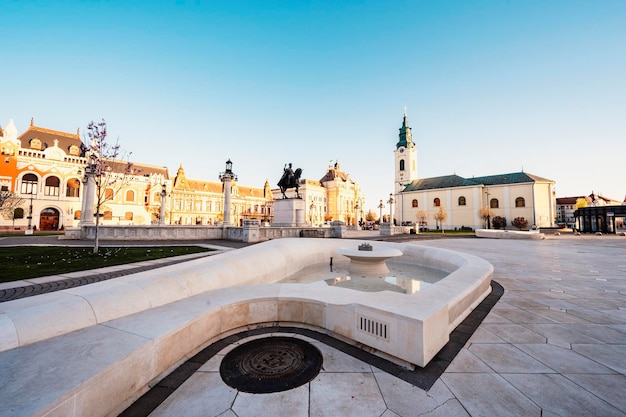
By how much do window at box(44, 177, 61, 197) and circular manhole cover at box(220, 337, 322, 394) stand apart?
59603 millimetres

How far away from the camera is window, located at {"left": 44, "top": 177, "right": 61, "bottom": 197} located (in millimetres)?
43838

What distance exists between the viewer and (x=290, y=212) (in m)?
25.9

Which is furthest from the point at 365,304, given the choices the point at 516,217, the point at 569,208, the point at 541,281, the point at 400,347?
the point at 569,208

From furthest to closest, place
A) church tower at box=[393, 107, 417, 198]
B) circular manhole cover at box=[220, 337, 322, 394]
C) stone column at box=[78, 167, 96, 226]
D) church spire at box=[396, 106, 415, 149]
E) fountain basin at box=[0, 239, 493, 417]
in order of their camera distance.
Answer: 1. church spire at box=[396, 106, 415, 149]
2. church tower at box=[393, 107, 417, 198]
3. stone column at box=[78, 167, 96, 226]
4. circular manhole cover at box=[220, 337, 322, 394]
5. fountain basin at box=[0, 239, 493, 417]

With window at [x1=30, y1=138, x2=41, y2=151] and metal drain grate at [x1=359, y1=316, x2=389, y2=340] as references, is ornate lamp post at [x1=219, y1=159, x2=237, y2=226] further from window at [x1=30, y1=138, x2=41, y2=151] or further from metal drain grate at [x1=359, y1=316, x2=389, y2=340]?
window at [x1=30, y1=138, x2=41, y2=151]

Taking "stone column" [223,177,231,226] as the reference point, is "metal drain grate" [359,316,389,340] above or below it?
below

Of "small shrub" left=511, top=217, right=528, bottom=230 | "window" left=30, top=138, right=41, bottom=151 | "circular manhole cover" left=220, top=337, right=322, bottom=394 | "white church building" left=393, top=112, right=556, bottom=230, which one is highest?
"window" left=30, top=138, right=41, bottom=151

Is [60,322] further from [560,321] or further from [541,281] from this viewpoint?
[541,281]

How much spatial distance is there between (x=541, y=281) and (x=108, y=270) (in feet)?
43.7

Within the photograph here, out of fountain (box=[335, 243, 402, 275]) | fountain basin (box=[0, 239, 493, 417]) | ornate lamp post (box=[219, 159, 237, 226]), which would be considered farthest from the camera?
ornate lamp post (box=[219, 159, 237, 226])

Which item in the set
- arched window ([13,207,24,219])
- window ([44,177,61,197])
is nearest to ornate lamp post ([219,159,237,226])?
arched window ([13,207,24,219])

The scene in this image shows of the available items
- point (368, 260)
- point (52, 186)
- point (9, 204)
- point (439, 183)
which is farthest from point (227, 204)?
point (439, 183)

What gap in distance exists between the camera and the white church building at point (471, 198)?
4766 cm

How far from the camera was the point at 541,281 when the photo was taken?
7754mm
